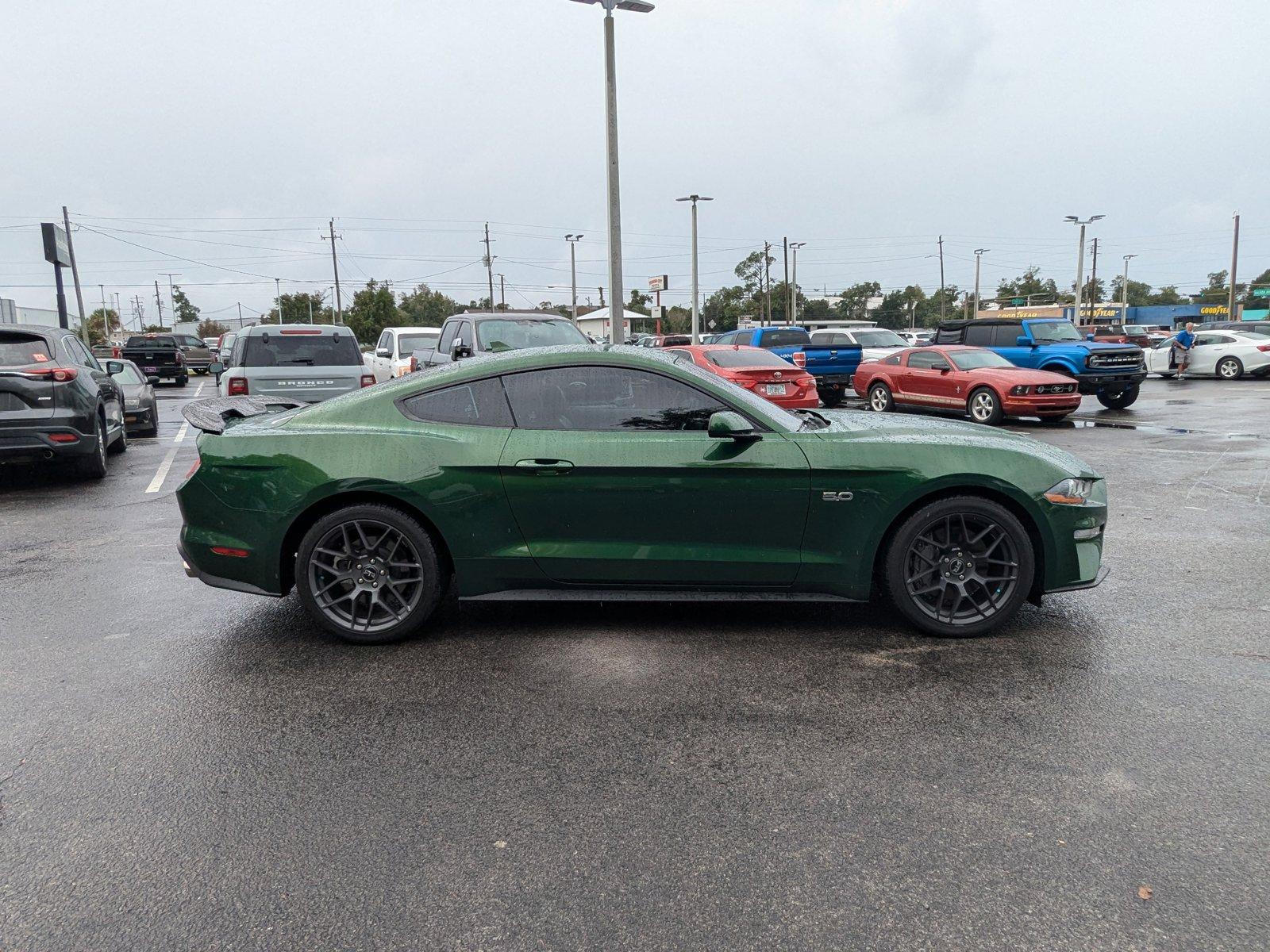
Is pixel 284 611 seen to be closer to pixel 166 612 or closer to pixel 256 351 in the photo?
pixel 166 612

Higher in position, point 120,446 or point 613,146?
point 613,146

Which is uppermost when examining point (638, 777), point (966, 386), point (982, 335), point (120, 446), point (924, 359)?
point (982, 335)

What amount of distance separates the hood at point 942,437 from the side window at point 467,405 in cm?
163

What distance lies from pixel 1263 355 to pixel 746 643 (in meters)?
27.2

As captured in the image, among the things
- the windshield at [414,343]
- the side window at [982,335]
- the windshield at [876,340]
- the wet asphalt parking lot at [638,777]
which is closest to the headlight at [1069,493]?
the wet asphalt parking lot at [638,777]

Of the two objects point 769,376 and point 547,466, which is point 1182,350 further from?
point 547,466

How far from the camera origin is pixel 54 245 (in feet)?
90.6

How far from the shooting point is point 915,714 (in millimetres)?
3703

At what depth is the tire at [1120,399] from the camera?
18.0 metres

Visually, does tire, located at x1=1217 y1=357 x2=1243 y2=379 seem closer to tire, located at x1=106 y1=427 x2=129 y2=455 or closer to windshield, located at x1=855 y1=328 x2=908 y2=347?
windshield, located at x1=855 y1=328 x2=908 y2=347

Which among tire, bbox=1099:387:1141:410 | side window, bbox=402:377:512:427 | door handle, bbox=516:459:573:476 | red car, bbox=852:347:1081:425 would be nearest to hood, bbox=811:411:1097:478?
door handle, bbox=516:459:573:476

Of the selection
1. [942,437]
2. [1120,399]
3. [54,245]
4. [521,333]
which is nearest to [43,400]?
[521,333]

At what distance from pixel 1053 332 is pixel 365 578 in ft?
59.7

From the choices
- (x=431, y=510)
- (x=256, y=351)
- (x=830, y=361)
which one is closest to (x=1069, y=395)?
(x=830, y=361)
